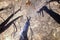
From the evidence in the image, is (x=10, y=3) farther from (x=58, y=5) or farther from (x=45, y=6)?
(x=58, y=5)

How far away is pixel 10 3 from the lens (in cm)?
199

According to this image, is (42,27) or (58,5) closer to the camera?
(42,27)

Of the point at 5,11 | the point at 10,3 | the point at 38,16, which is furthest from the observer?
the point at 10,3

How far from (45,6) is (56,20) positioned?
0.29 m

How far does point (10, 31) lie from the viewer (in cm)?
159

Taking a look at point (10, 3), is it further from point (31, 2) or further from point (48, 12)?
point (48, 12)

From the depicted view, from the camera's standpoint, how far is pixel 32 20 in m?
1.68

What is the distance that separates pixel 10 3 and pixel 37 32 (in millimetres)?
668

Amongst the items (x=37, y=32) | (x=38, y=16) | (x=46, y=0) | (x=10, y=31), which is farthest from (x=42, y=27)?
(x=46, y=0)

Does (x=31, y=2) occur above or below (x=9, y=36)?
above

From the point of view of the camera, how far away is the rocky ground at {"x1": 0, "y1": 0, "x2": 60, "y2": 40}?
151 centimetres

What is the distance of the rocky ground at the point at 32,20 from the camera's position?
4.95 feet

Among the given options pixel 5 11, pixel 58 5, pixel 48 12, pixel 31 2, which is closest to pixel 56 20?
pixel 48 12

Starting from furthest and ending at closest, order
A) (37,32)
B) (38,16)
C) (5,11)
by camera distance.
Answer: (5,11) < (38,16) < (37,32)
